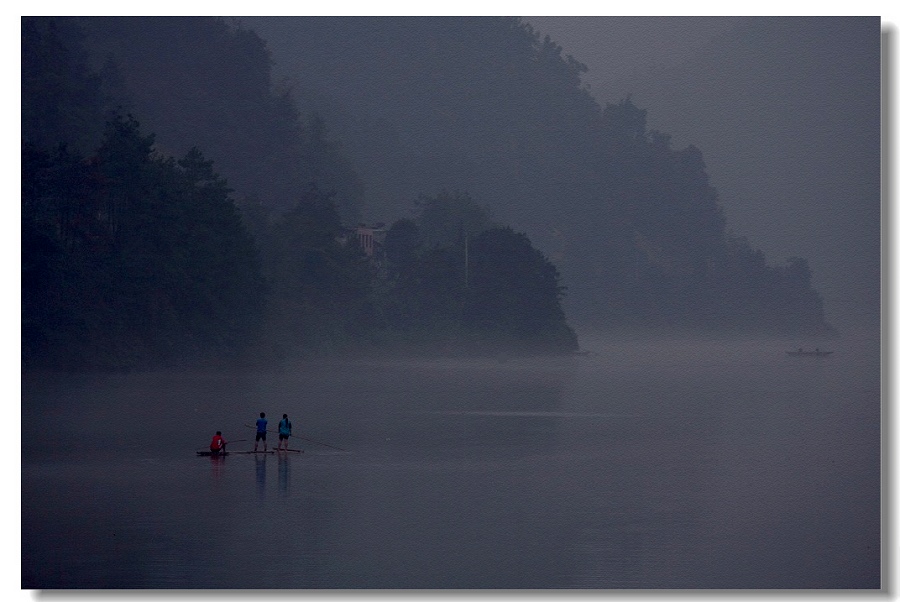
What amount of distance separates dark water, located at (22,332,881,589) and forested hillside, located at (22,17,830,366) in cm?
241

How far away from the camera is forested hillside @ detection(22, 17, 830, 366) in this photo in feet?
76.0

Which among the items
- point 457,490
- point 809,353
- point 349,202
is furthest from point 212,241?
point 457,490

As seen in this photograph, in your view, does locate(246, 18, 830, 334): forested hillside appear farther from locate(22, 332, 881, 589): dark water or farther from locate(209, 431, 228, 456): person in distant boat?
locate(209, 431, 228, 456): person in distant boat

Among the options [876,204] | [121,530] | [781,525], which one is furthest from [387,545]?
[876,204]

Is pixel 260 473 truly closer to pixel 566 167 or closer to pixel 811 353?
pixel 566 167

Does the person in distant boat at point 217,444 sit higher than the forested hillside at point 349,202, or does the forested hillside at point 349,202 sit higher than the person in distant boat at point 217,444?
the forested hillside at point 349,202

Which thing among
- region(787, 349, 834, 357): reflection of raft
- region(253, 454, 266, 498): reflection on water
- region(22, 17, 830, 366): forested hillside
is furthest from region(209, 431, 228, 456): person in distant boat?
region(787, 349, 834, 357): reflection of raft

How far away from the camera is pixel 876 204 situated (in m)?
14.4

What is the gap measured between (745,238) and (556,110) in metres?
6.48

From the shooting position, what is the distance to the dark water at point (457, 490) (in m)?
11.4

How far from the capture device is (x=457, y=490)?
49.8ft

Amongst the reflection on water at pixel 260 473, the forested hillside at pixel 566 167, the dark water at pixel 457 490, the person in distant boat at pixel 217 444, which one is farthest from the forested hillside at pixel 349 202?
the reflection on water at pixel 260 473

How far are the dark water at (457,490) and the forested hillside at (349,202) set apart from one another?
2.41 metres

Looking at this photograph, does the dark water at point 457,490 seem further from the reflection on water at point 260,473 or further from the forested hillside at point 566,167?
the forested hillside at point 566,167
